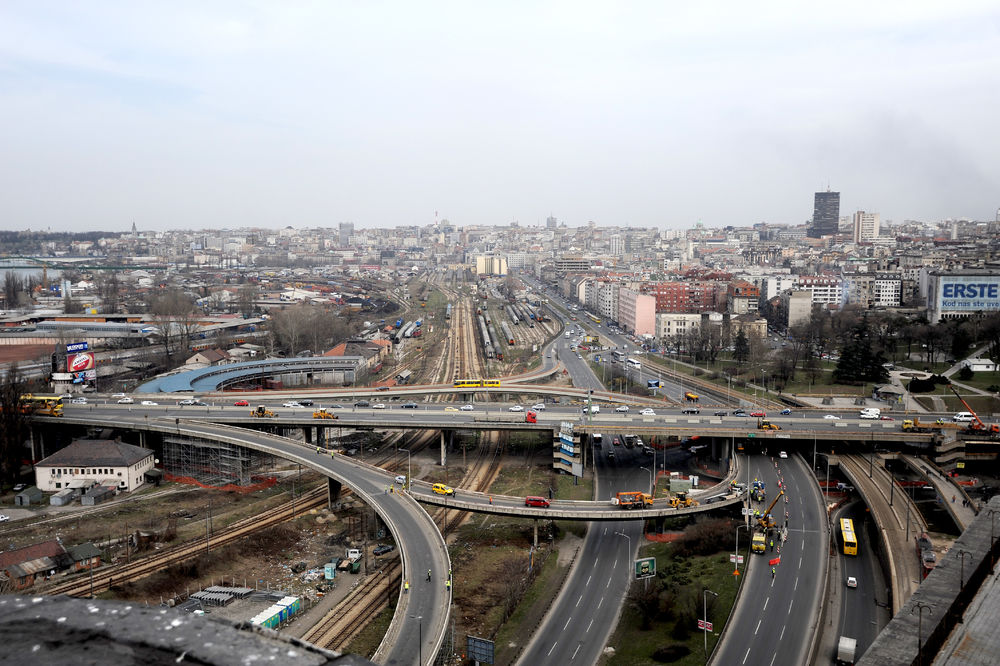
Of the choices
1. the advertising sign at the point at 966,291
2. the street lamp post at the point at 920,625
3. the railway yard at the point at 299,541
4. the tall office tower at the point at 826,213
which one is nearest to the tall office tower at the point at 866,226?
the tall office tower at the point at 826,213

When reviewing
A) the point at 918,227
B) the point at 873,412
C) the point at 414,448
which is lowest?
the point at 414,448

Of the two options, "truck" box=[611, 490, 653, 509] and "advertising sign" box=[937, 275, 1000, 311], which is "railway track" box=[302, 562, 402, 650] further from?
"advertising sign" box=[937, 275, 1000, 311]

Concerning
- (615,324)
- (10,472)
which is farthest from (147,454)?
(615,324)

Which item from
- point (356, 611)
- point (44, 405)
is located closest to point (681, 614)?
point (356, 611)

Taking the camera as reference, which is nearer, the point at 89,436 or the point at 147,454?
the point at 147,454

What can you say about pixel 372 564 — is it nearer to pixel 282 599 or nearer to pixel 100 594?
pixel 282 599

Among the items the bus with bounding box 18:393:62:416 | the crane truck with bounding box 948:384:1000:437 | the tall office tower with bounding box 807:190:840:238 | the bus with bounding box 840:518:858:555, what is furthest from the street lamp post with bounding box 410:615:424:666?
the tall office tower with bounding box 807:190:840:238

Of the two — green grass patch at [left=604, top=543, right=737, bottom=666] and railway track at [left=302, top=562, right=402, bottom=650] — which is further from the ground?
green grass patch at [left=604, top=543, right=737, bottom=666]

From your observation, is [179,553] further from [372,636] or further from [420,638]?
[420,638]
